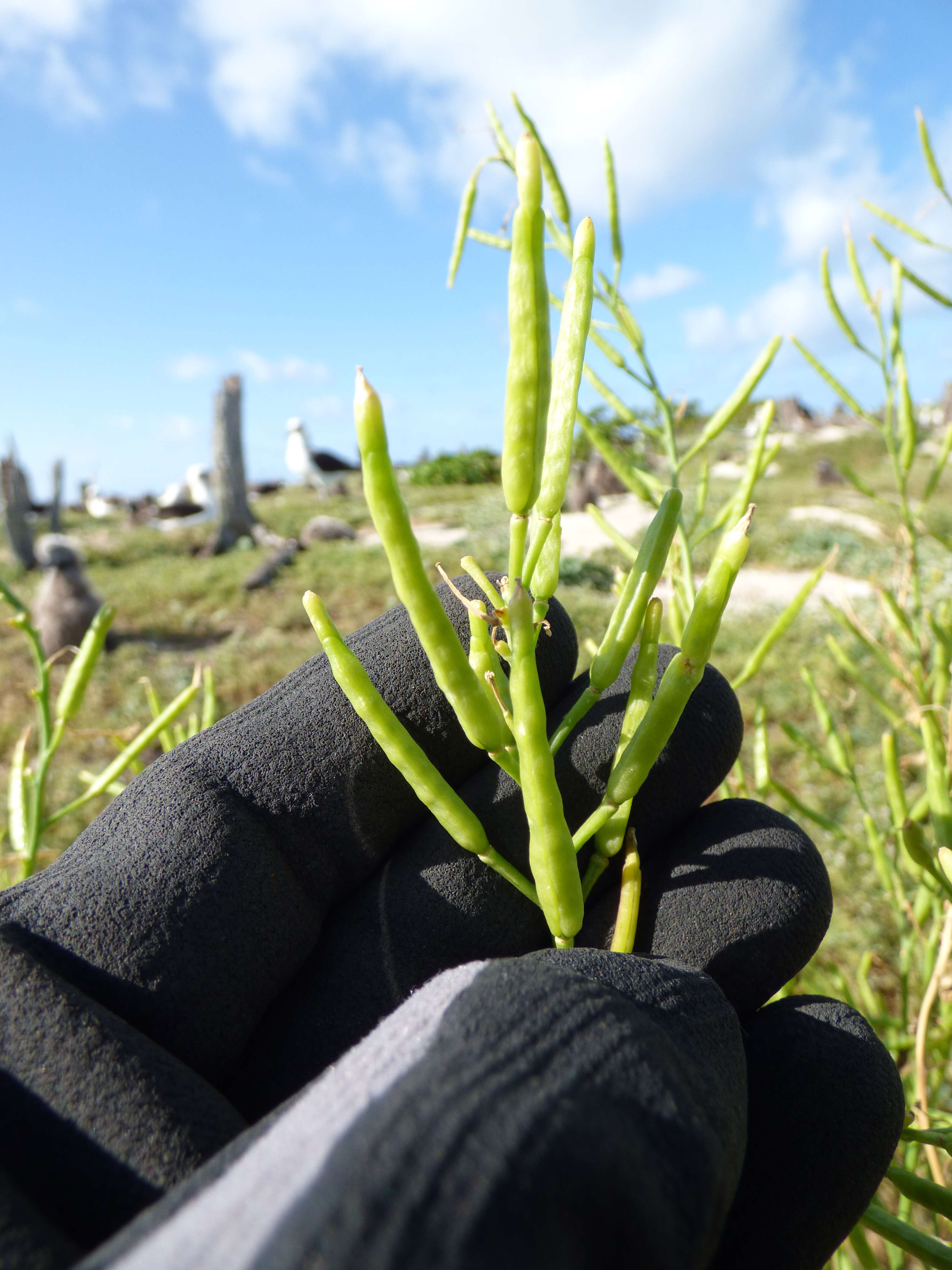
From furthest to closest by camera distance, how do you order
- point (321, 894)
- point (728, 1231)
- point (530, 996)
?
point (321, 894)
point (728, 1231)
point (530, 996)

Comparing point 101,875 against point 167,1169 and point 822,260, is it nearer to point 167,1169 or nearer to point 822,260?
point 167,1169

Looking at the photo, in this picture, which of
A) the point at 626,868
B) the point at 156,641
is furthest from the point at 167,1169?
the point at 156,641

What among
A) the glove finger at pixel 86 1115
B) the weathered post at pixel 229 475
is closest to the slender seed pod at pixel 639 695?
the glove finger at pixel 86 1115

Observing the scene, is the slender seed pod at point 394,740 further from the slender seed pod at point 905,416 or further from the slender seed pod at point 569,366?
the slender seed pod at point 905,416

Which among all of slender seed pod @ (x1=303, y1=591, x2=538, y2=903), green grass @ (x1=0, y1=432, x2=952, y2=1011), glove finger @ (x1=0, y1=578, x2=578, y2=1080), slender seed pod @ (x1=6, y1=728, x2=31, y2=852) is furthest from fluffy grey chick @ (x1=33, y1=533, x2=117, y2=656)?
slender seed pod @ (x1=303, y1=591, x2=538, y2=903)

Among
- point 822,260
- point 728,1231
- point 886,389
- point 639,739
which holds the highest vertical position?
point 822,260

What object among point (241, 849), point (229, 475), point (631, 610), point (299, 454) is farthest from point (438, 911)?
point (299, 454)

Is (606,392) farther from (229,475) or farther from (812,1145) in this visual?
(229,475)
